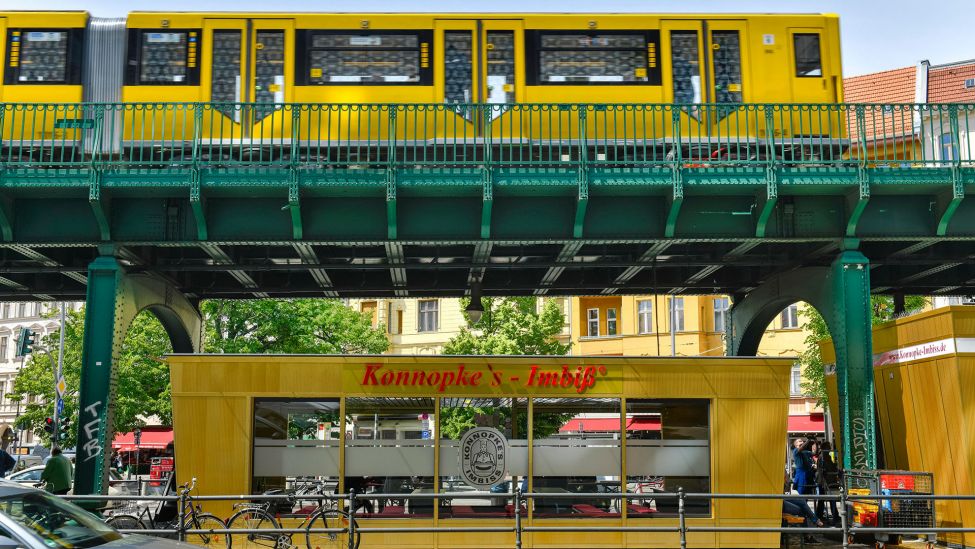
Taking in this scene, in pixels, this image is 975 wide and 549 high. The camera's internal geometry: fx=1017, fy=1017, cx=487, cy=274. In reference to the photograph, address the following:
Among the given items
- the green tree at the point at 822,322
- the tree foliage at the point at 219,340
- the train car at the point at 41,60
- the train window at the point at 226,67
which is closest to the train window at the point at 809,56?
the train window at the point at 226,67

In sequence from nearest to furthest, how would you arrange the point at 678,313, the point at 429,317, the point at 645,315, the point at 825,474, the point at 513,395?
the point at 513,395
the point at 825,474
the point at 678,313
the point at 645,315
the point at 429,317

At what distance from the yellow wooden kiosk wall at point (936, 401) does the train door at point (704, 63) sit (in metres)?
5.47

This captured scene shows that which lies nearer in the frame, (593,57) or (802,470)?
(802,470)

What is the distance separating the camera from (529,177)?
17516 millimetres

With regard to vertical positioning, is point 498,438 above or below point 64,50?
below

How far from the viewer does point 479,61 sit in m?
19.8

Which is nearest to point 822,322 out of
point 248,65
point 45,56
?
point 248,65

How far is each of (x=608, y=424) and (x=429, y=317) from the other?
50151 mm

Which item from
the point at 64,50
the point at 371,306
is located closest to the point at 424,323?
the point at 371,306

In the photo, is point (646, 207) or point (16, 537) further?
point (646, 207)

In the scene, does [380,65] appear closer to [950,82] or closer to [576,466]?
[576,466]

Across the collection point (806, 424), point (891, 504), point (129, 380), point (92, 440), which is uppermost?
point (129, 380)

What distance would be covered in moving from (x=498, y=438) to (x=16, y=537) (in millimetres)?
7747

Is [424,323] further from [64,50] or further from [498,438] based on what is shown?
[498,438]
